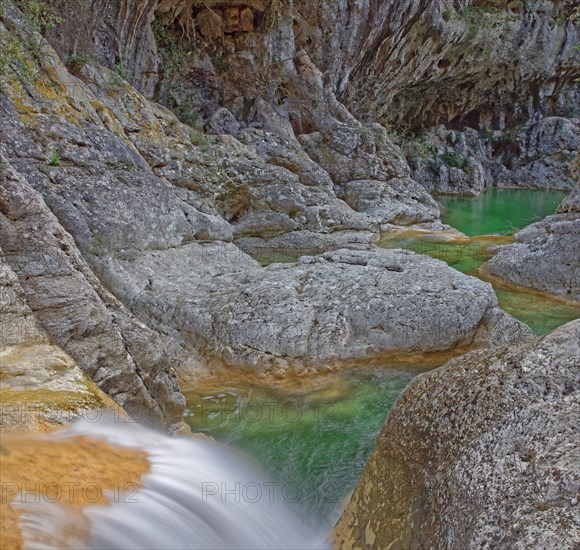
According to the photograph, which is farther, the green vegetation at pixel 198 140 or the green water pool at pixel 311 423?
the green vegetation at pixel 198 140

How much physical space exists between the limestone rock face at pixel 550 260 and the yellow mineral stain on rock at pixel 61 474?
9231mm

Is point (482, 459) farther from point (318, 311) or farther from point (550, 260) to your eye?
point (550, 260)

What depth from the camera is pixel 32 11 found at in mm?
8695

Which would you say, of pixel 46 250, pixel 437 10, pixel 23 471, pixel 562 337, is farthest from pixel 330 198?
pixel 437 10

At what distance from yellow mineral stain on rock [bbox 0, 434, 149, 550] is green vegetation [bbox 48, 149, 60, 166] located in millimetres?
5492

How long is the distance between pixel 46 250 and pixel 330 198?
10623 millimetres

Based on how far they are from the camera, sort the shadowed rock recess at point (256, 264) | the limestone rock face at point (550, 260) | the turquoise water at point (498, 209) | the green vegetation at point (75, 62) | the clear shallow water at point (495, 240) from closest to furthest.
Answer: the shadowed rock recess at point (256, 264), the clear shallow water at point (495, 240), the limestone rock face at point (550, 260), the green vegetation at point (75, 62), the turquoise water at point (498, 209)

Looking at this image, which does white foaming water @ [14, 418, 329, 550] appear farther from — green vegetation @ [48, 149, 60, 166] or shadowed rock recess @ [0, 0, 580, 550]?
green vegetation @ [48, 149, 60, 166]

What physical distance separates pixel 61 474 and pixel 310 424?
3.16 m

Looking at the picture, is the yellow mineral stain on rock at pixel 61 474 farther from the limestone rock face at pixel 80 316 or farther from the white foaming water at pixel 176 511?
the limestone rock face at pixel 80 316

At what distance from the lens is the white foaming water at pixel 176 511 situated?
2404mm

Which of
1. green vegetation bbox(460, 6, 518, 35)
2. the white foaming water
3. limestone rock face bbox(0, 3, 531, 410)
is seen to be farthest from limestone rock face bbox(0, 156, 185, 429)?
green vegetation bbox(460, 6, 518, 35)

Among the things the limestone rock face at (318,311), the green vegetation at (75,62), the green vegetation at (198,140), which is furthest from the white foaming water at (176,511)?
the green vegetation at (198,140)

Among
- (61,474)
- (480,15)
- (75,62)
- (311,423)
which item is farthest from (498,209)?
(61,474)
